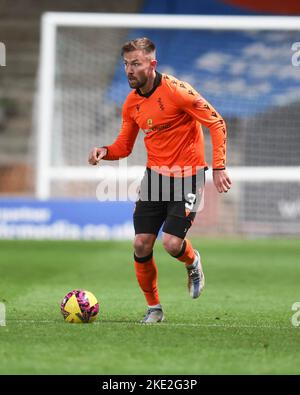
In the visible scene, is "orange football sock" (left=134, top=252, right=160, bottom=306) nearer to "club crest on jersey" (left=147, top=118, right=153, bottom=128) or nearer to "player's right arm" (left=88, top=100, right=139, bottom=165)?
"player's right arm" (left=88, top=100, right=139, bottom=165)

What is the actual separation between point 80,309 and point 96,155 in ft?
4.54

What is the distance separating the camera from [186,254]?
834 centimetres

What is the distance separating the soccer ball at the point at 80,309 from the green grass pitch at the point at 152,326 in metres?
0.10

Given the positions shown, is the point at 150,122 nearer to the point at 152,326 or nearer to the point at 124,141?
the point at 124,141

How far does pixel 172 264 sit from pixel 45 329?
7.62 metres

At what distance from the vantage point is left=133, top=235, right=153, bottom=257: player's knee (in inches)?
318

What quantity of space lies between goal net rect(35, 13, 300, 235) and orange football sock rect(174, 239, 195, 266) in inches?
403

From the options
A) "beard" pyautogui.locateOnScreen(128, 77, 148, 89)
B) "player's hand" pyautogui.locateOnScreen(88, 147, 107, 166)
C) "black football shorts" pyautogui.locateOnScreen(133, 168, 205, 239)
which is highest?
"beard" pyautogui.locateOnScreen(128, 77, 148, 89)

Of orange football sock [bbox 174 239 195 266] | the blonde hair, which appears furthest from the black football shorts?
the blonde hair

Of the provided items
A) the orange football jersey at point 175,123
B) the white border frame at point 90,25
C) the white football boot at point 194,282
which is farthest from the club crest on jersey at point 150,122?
the white border frame at point 90,25

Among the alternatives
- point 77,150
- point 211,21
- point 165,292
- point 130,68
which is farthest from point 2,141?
point 130,68

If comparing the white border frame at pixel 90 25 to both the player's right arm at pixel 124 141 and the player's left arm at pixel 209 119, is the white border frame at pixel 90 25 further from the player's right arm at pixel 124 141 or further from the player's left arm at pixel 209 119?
Answer: the player's left arm at pixel 209 119

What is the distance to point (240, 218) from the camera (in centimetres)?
2088

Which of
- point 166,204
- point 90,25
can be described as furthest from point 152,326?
point 90,25
